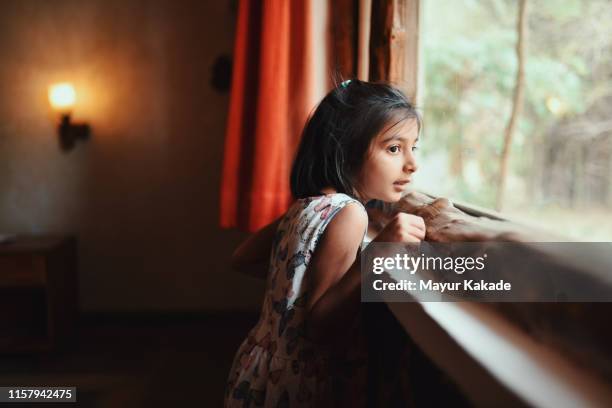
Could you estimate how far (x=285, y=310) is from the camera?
85 centimetres

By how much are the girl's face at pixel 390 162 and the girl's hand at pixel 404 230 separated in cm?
15

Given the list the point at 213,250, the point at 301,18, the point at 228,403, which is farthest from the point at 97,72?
the point at 228,403

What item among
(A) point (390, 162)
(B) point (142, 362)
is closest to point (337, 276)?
(A) point (390, 162)

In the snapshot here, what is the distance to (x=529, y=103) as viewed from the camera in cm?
459

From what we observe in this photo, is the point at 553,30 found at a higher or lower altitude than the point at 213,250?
higher

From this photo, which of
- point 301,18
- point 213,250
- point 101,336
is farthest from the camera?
point 213,250

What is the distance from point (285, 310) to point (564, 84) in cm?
424

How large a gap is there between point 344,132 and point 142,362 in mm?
1791

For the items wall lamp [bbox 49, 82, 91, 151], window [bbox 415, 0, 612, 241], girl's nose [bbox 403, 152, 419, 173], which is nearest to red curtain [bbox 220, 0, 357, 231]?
girl's nose [bbox 403, 152, 419, 173]

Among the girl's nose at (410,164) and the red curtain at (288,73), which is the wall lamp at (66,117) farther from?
the girl's nose at (410,164)

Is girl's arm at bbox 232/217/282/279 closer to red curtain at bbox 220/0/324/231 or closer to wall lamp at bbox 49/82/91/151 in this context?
red curtain at bbox 220/0/324/231

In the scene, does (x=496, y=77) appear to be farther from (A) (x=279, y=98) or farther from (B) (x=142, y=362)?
(B) (x=142, y=362)

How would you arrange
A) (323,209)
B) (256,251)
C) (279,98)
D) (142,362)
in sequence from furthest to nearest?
(142,362)
(279,98)
(256,251)
(323,209)

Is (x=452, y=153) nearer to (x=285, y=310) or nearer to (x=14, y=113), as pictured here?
(x=14, y=113)
